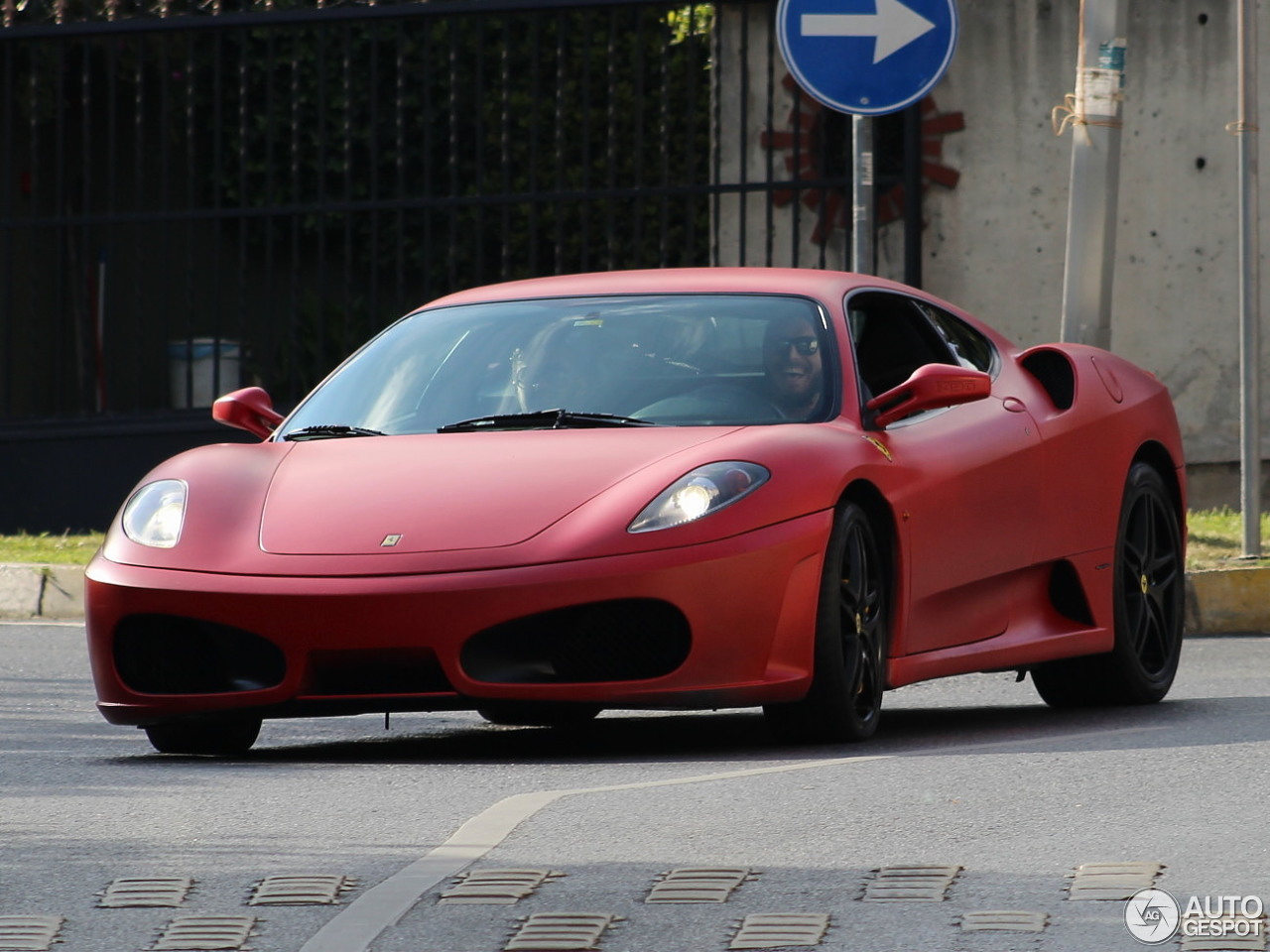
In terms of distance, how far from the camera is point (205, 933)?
408 centimetres

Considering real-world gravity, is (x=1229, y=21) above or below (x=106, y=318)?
above

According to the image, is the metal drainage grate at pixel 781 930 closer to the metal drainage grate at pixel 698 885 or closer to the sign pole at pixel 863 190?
the metal drainage grate at pixel 698 885

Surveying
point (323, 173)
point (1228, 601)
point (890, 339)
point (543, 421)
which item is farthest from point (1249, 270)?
point (323, 173)

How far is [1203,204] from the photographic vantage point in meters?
13.7

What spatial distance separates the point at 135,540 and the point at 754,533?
61.7 inches

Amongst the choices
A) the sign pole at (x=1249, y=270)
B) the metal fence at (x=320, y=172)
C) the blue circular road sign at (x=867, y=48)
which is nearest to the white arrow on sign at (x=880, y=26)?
the blue circular road sign at (x=867, y=48)

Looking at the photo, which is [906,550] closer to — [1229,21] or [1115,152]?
[1115,152]

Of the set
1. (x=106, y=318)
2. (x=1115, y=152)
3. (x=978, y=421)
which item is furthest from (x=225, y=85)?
(x=978, y=421)

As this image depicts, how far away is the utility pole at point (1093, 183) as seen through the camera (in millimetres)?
11203

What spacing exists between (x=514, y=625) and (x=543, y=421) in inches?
33.2

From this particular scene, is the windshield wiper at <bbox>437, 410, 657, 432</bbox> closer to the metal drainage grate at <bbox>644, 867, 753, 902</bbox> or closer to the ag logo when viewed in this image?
the metal drainage grate at <bbox>644, 867, 753, 902</bbox>

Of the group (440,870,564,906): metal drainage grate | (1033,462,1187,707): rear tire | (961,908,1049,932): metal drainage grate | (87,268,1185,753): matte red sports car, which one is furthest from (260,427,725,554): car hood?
(961,908,1049,932): metal drainage grate

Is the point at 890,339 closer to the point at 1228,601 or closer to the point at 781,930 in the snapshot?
the point at 1228,601

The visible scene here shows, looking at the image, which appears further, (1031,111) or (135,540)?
(1031,111)
